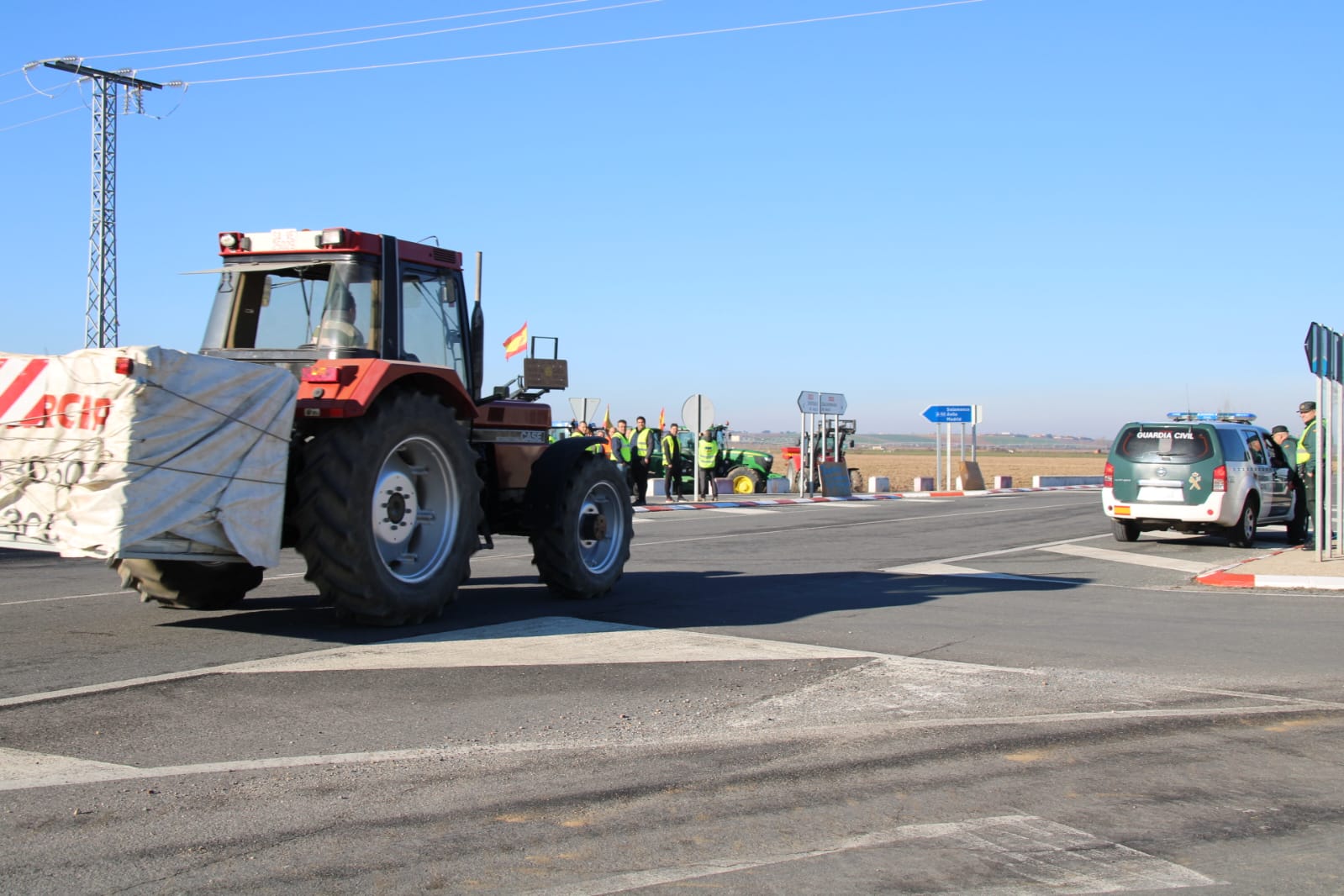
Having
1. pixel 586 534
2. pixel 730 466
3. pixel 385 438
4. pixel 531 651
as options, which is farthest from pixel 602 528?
pixel 730 466

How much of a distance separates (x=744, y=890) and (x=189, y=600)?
6633mm

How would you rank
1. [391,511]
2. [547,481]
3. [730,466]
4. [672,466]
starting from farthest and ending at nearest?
[730,466]
[672,466]
[547,481]
[391,511]

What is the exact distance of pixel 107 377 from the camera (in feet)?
22.1

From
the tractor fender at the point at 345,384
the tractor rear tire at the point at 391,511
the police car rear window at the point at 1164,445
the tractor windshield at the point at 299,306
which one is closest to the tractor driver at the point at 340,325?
the tractor windshield at the point at 299,306

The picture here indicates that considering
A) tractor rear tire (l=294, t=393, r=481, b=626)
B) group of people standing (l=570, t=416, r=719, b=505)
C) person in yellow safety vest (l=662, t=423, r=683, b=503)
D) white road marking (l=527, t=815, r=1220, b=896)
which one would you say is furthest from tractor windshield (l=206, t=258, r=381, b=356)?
person in yellow safety vest (l=662, t=423, r=683, b=503)

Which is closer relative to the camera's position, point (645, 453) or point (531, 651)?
point (531, 651)

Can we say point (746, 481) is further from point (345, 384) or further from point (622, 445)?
point (345, 384)

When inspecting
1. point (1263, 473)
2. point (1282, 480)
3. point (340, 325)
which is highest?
point (340, 325)

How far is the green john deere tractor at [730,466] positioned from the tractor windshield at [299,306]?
2542 cm

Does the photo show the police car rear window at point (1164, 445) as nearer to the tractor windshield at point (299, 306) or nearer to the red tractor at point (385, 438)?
the red tractor at point (385, 438)

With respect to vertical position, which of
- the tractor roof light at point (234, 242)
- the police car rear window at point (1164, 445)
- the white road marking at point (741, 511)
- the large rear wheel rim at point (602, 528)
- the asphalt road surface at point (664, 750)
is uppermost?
the tractor roof light at point (234, 242)

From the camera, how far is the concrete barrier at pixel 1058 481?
Result: 1754 inches

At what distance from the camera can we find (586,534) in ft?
34.4

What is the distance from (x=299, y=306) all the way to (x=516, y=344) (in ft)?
30.1
